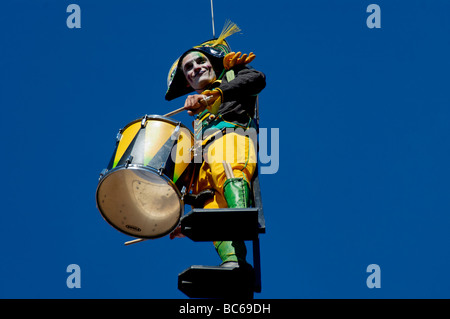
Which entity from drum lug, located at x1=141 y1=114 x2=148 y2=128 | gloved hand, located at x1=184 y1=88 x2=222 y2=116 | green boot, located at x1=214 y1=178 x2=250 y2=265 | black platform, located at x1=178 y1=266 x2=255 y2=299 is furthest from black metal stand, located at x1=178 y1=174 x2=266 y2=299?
drum lug, located at x1=141 y1=114 x2=148 y2=128

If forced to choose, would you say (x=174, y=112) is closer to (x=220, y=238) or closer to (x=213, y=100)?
(x=213, y=100)

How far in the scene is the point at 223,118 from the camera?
699 cm

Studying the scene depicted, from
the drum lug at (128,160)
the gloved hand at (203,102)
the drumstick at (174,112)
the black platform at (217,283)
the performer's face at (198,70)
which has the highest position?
the performer's face at (198,70)

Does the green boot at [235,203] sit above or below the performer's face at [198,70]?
below

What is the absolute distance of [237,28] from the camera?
806 centimetres

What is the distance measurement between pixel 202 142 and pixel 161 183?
2.13ft

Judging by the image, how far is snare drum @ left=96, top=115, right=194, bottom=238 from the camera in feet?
21.3

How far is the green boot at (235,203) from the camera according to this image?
6102 millimetres

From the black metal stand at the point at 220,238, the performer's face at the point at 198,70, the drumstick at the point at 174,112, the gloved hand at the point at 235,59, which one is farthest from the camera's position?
the performer's face at the point at 198,70

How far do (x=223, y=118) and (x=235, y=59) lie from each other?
0.75 m

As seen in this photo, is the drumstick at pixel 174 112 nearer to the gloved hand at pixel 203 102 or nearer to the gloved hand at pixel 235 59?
the gloved hand at pixel 203 102

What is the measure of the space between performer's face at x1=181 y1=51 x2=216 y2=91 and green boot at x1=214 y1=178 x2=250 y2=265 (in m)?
1.61

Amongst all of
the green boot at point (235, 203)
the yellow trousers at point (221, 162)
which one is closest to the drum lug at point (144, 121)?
the yellow trousers at point (221, 162)

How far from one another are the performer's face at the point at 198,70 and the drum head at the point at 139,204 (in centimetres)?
121
